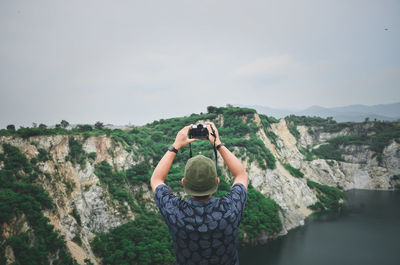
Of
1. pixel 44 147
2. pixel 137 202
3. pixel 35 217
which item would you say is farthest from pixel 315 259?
pixel 44 147

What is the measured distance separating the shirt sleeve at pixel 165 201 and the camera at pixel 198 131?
69 cm

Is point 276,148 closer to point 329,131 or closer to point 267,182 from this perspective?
point 267,182

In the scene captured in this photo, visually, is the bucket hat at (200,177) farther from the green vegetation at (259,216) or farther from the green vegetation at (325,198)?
the green vegetation at (325,198)

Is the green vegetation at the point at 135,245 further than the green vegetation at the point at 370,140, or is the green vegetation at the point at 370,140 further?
the green vegetation at the point at 370,140

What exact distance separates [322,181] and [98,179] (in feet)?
129

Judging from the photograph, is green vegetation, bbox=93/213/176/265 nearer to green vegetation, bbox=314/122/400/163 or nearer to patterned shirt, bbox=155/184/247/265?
patterned shirt, bbox=155/184/247/265

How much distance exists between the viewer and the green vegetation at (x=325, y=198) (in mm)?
32969

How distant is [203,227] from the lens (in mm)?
1660

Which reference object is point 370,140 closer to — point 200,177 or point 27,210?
point 27,210

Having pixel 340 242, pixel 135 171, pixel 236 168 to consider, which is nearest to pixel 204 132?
pixel 236 168

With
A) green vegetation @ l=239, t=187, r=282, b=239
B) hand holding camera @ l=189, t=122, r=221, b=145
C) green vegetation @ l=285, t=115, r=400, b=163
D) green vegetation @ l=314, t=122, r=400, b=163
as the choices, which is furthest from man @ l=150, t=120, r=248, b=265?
green vegetation @ l=314, t=122, r=400, b=163

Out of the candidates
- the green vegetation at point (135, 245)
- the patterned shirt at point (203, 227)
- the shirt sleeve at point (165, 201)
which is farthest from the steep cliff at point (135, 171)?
the patterned shirt at point (203, 227)

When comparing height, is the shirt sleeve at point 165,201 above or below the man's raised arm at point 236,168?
below

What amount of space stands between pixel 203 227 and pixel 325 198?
39665 mm
